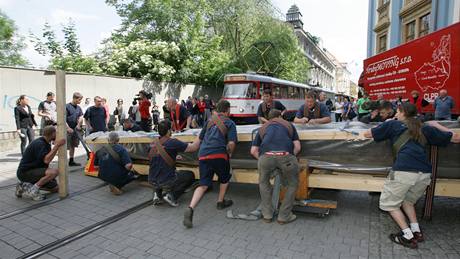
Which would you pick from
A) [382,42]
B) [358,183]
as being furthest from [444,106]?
[382,42]

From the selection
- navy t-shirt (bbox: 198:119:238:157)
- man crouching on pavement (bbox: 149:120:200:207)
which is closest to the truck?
navy t-shirt (bbox: 198:119:238:157)

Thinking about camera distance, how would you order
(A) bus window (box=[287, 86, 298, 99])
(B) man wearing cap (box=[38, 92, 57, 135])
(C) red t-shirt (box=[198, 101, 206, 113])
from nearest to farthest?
(B) man wearing cap (box=[38, 92, 57, 135]) → (C) red t-shirt (box=[198, 101, 206, 113]) → (A) bus window (box=[287, 86, 298, 99])

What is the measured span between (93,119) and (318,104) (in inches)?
221

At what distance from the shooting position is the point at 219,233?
408 centimetres

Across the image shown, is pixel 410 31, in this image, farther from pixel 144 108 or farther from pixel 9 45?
pixel 9 45

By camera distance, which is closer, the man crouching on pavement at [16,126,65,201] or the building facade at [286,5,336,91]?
the man crouching on pavement at [16,126,65,201]

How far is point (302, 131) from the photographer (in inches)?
189

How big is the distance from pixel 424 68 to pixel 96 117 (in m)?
9.12

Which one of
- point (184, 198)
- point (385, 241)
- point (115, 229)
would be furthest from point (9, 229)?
point (385, 241)

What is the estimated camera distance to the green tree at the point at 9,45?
Result: 3556 cm

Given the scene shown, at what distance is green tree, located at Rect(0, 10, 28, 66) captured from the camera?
1400 inches

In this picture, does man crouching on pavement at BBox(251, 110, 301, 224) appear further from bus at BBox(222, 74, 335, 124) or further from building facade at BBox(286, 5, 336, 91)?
building facade at BBox(286, 5, 336, 91)

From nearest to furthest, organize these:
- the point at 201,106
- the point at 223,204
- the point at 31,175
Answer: the point at 223,204, the point at 31,175, the point at 201,106

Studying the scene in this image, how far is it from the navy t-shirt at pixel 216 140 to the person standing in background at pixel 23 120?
259 inches
